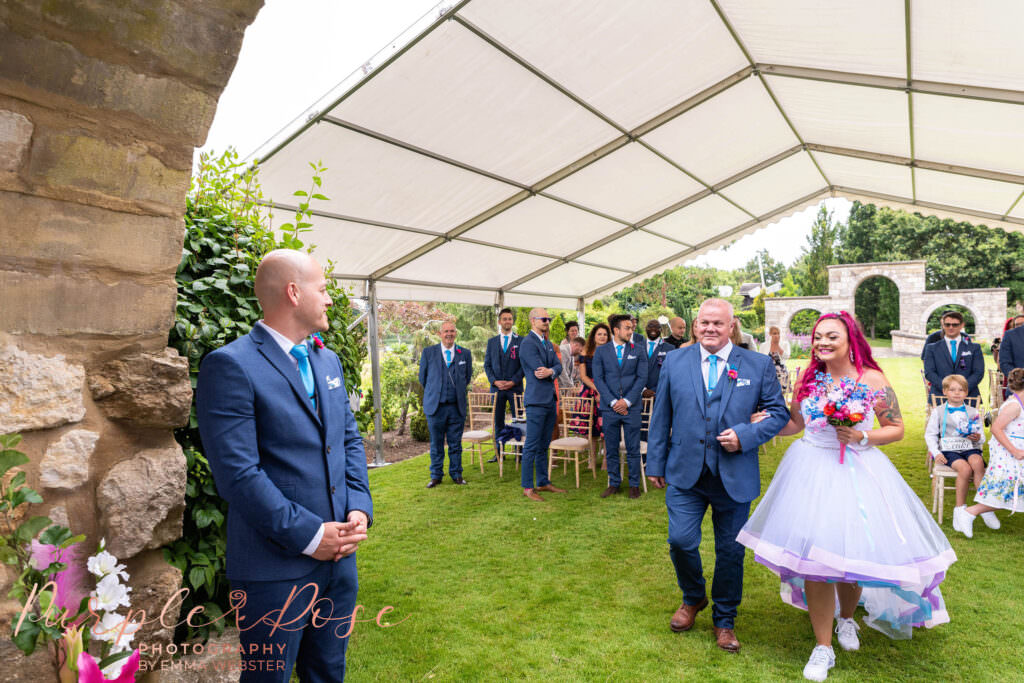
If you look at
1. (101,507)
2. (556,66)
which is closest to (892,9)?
(556,66)

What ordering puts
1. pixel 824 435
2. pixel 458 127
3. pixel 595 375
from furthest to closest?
pixel 595 375, pixel 458 127, pixel 824 435

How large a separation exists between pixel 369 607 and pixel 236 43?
3.68 metres

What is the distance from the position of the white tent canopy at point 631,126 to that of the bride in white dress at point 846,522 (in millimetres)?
3422

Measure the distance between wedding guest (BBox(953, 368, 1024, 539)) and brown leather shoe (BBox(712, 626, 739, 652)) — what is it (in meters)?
3.13

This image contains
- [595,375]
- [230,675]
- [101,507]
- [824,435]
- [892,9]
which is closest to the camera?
[101,507]

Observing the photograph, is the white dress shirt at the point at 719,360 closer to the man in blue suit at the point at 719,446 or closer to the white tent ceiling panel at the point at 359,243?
the man in blue suit at the point at 719,446

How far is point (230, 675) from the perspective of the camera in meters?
2.11

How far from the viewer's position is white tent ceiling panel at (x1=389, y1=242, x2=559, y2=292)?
950 cm

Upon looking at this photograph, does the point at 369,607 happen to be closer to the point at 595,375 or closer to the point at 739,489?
the point at 739,489

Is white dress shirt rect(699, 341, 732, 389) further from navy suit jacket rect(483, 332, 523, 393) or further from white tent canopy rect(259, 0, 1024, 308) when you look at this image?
navy suit jacket rect(483, 332, 523, 393)

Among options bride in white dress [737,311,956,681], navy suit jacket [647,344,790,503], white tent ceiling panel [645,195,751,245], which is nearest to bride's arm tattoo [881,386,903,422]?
bride in white dress [737,311,956,681]

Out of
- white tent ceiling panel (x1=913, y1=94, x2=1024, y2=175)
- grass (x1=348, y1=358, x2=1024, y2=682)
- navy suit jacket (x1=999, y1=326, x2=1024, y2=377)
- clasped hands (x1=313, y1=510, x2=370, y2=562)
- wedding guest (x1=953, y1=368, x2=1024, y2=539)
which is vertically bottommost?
grass (x1=348, y1=358, x2=1024, y2=682)

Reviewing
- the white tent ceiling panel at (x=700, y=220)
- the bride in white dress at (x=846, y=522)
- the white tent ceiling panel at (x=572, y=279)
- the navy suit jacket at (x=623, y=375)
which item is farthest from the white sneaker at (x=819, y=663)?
the white tent ceiling panel at (x=572, y=279)

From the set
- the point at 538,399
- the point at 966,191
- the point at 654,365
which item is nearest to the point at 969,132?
the point at 966,191
